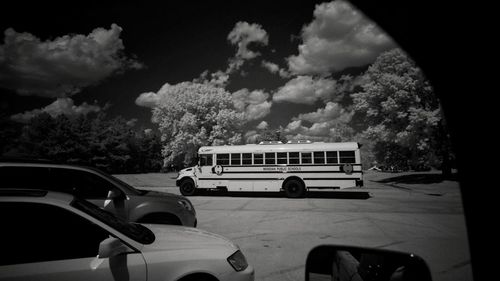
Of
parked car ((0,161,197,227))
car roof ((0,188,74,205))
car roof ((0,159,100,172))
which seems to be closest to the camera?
car roof ((0,188,74,205))

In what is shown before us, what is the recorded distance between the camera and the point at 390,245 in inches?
250

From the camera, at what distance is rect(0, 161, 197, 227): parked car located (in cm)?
487

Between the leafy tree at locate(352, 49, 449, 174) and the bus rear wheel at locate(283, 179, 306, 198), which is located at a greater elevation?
the leafy tree at locate(352, 49, 449, 174)

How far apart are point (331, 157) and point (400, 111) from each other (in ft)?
35.6

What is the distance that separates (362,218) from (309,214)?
1.80m

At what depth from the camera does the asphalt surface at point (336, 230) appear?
17.4ft

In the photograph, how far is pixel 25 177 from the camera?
4902mm

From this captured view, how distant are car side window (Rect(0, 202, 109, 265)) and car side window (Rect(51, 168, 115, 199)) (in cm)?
280

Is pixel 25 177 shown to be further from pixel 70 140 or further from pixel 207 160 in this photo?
pixel 70 140

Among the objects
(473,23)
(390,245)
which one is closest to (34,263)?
(473,23)

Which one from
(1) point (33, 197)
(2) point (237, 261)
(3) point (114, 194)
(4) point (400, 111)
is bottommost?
(2) point (237, 261)

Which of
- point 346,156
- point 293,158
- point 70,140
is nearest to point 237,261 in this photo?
point 293,158

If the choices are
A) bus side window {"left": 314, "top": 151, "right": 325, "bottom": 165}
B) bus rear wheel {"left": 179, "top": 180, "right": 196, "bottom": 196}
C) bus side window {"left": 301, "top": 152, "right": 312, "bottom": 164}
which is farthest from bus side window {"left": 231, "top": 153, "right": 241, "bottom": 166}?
bus side window {"left": 314, "top": 151, "right": 325, "bottom": 165}

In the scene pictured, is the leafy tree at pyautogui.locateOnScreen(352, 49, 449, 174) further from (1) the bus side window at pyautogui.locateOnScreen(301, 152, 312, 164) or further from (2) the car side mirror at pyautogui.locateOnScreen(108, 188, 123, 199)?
(2) the car side mirror at pyautogui.locateOnScreen(108, 188, 123, 199)
